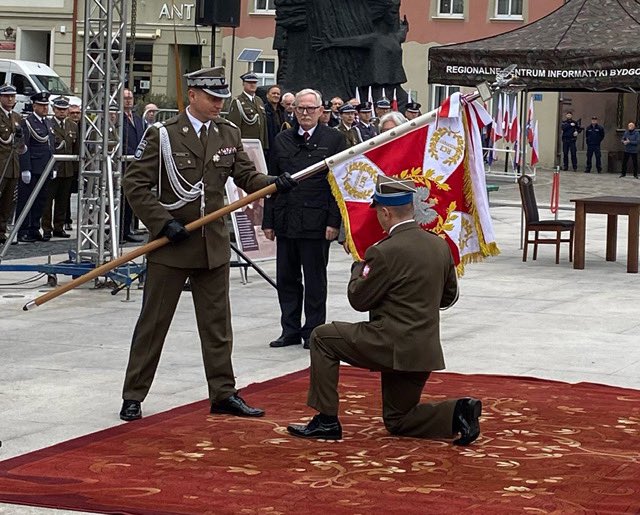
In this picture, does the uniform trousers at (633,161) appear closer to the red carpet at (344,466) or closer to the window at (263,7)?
the window at (263,7)

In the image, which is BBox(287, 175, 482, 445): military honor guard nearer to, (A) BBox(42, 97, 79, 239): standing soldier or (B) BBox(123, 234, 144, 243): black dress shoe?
(B) BBox(123, 234, 144, 243): black dress shoe

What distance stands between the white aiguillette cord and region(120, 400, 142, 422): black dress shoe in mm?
1118

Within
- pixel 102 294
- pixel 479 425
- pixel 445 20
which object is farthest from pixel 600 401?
pixel 445 20

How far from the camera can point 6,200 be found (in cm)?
1942

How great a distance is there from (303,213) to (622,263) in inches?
318

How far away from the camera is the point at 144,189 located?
862cm

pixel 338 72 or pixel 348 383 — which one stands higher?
pixel 338 72

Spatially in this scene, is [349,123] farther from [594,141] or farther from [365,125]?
[594,141]

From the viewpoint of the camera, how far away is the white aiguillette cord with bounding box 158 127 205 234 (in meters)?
8.66

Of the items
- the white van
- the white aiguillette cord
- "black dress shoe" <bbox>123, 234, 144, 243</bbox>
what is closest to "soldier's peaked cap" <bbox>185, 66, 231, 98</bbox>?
the white aiguillette cord

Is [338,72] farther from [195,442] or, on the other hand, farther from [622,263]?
[195,442]

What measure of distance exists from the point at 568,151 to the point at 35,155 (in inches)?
1066

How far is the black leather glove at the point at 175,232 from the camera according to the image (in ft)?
27.9

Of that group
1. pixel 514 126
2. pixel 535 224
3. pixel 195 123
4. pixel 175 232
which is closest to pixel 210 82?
pixel 195 123
